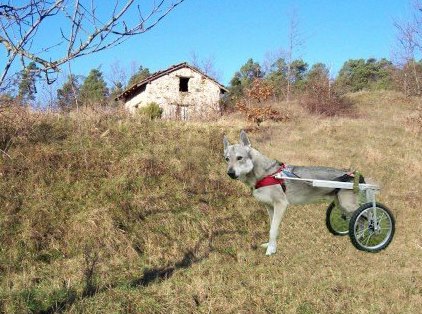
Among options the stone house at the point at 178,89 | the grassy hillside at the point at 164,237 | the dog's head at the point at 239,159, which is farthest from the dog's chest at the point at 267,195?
the stone house at the point at 178,89

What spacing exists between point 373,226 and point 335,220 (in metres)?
0.69

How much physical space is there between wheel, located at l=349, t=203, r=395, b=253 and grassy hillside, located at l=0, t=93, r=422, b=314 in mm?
4759

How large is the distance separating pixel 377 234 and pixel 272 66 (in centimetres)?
6689

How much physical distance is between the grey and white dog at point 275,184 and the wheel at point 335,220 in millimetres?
190

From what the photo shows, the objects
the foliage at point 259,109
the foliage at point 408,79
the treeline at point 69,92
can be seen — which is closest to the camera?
the treeline at point 69,92

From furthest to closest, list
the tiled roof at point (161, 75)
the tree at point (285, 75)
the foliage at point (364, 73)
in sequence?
the foliage at point (364, 73), the tree at point (285, 75), the tiled roof at point (161, 75)

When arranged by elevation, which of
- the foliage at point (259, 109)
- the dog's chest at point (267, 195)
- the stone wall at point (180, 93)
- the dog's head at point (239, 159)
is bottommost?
the dog's chest at point (267, 195)

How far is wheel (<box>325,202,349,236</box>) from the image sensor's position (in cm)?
518

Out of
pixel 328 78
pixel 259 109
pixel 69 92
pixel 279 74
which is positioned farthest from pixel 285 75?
pixel 69 92

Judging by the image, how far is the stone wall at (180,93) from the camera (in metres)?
43.9

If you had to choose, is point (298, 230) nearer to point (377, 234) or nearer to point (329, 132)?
point (377, 234)

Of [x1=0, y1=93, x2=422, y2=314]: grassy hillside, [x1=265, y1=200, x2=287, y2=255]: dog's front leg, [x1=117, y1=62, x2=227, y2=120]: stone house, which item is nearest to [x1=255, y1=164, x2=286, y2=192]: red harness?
[x1=265, y1=200, x2=287, y2=255]: dog's front leg

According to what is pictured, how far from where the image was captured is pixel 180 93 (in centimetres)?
4469

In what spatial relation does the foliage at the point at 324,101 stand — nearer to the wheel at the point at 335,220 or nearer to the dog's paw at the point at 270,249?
the wheel at the point at 335,220
